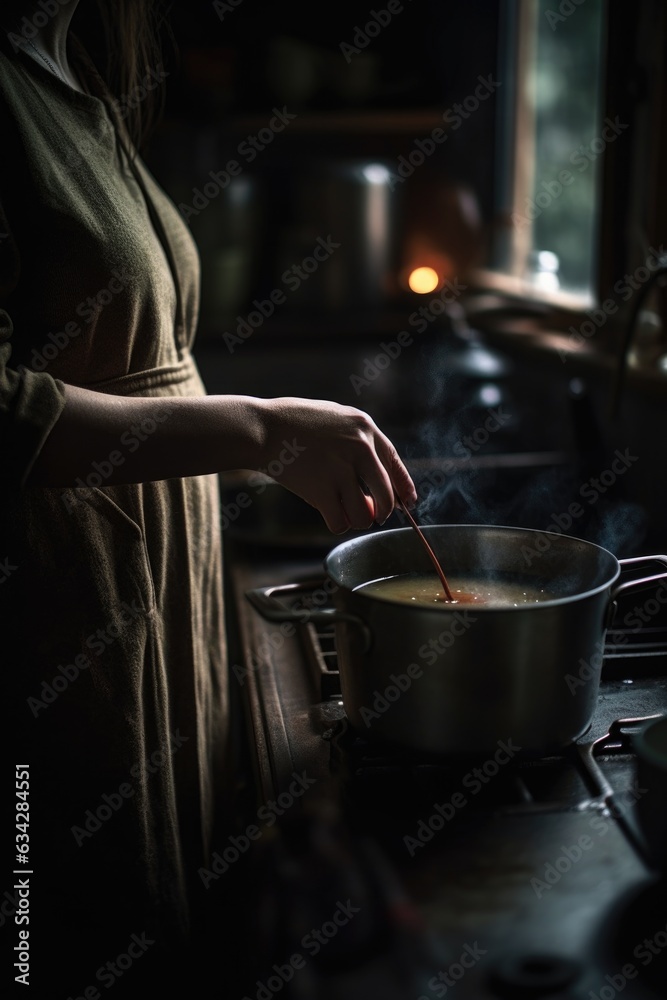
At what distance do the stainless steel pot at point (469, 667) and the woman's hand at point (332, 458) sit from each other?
4.0 inches

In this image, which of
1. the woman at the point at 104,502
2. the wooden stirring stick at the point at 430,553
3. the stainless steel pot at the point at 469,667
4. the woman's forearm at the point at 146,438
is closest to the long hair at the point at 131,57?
the woman at the point at 104,502

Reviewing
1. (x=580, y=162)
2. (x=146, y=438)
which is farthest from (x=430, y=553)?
(x=580, y=162)

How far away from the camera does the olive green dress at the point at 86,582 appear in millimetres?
1012

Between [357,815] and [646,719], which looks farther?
[646,719]

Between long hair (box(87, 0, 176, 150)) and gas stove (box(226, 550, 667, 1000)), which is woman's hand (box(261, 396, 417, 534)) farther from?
long hair (box(87, 0, 176, 150))

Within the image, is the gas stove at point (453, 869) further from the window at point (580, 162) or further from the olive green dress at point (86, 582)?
the window at point (580, 162)

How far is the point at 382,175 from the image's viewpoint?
262cm

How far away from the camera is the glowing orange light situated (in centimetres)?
279

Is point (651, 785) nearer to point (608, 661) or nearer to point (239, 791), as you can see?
point (608, 661)

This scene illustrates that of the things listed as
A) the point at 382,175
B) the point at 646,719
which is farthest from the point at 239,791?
the point at 382,175

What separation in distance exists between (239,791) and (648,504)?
904 mm

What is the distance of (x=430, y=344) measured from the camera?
2.88 m

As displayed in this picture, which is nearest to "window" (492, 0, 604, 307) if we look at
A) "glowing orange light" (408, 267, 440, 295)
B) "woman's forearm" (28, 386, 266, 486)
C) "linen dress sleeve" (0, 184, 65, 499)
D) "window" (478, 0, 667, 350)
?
"window" (478, 0, 667, 350)

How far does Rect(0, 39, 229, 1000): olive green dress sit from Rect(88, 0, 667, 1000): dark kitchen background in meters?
0.13
